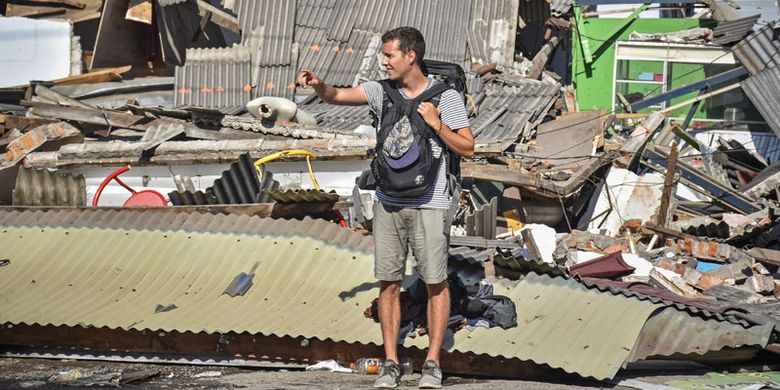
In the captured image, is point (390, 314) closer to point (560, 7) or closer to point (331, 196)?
point (331, 196)

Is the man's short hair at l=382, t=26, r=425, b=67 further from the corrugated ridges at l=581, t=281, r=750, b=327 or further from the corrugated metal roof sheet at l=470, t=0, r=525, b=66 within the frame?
the corrugated metal roof sheet at l=470, t=0, r=525, b=66

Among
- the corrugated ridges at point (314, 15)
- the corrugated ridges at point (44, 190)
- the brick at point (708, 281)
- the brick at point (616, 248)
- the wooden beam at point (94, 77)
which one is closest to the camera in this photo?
the corrugated ridges at point (44, 190)

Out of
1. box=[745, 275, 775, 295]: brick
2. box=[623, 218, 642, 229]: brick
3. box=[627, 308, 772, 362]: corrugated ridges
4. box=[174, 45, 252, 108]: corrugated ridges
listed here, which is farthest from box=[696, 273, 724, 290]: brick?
box=[174, 45, 252, 108]: corrugated ridges

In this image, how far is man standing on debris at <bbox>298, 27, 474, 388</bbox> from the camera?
5.61 meters

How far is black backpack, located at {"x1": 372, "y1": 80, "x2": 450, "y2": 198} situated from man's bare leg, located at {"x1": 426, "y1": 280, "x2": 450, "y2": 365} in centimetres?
53

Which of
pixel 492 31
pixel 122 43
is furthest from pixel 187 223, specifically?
pixel 122 43

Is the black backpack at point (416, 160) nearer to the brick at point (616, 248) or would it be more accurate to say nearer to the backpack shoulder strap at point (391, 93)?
the backpack shoulder strap at point (391, 93)

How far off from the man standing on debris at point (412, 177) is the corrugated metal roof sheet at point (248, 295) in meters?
0.41

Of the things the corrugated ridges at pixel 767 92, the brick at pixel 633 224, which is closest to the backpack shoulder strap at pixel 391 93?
the brick at pixel 633 224

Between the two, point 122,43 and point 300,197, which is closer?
point 300,197

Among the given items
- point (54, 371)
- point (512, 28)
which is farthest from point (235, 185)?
point (512, 28)

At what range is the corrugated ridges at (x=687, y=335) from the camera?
608 cm

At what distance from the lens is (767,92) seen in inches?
672

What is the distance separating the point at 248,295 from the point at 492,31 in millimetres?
11928
